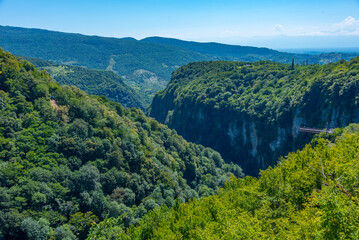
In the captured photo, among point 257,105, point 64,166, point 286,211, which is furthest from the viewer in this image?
point 257,105

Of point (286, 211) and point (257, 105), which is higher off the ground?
point (286, 211)

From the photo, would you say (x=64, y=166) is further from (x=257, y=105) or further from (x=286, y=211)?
(x=257, y=105)

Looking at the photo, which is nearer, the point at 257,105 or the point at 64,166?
the point at 64,166

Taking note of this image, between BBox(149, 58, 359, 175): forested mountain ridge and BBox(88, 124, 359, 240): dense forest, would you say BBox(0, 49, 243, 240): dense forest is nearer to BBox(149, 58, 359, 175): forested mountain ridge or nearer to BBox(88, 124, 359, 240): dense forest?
BBox(88, 124, 359, 240): dense forest

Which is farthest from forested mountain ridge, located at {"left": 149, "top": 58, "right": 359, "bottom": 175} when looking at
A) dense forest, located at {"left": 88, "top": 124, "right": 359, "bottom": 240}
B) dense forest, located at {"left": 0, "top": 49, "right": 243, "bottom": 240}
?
dense forest, located at {"left": 88, "top": 124, "right": 359, "bottom": 240}

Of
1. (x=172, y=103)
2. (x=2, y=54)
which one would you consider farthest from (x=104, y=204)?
(x=172, y=103)

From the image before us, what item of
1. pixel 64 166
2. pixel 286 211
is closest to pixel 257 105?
pixel 64 166

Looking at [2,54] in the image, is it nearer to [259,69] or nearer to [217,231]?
[217,231]

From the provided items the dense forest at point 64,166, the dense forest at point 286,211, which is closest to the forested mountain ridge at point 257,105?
the dense forest at point 64,166
